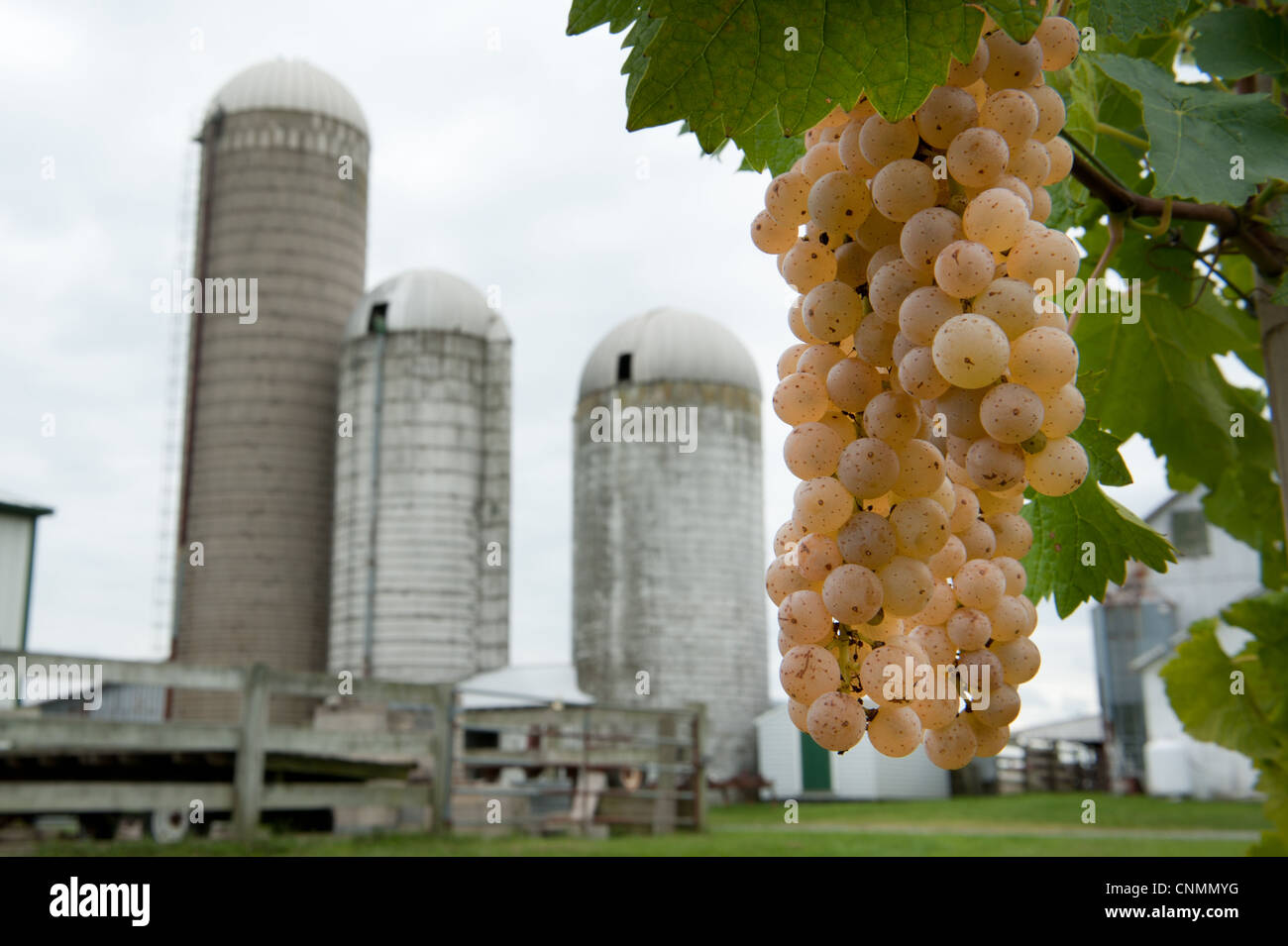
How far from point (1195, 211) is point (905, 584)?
64 cm

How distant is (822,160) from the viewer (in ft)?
2.41

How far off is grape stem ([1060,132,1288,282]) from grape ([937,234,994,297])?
14.3 inches

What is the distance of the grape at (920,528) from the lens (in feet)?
2.17

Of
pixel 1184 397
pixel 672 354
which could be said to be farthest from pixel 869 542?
pixel 672 354

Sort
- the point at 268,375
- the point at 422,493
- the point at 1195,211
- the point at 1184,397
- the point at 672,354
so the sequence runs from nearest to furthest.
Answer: the point at 1195,211 < the point at 1184,397 < the point at 422,493 < the point at 268,375 < the point at 672,354

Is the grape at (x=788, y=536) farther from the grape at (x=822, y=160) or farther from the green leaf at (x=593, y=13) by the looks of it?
the green leaf at (x=593, y=13)

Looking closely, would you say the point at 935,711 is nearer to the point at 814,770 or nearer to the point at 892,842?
the point at 892,842

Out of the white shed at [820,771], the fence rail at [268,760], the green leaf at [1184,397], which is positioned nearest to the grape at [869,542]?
the green leaf at [1184,397]

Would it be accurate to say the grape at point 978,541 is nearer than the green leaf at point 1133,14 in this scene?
Yes

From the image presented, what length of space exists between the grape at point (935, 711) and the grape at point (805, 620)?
7cm

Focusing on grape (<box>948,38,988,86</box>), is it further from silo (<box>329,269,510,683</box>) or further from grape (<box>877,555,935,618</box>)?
silo (<box>329,269,510,683</box>)

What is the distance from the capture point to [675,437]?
20156 millimetres
